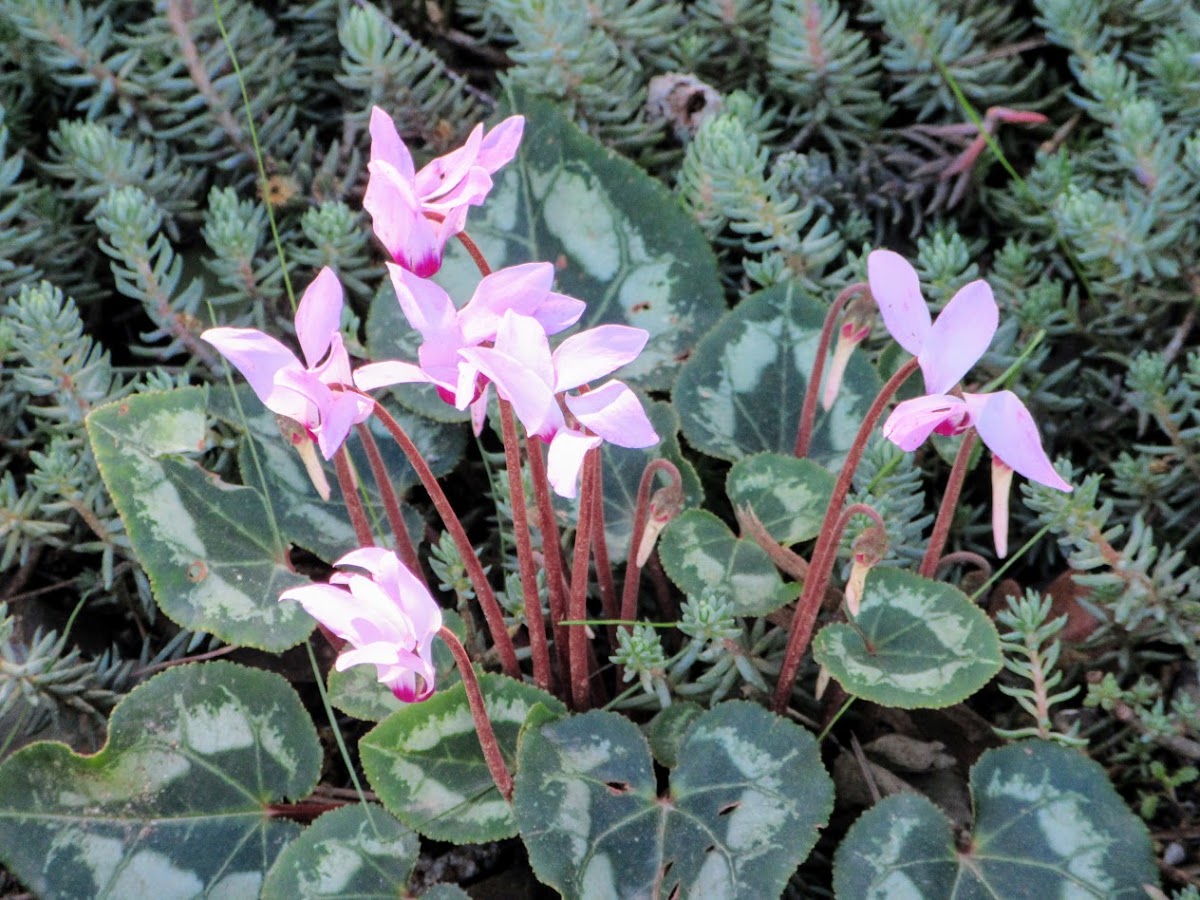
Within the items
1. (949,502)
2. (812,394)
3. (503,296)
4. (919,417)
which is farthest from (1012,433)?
(812,394)

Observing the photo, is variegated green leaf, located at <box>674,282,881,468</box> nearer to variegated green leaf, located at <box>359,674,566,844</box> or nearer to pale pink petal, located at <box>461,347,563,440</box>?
variegated green leaf, located at <box>359,674,566,844</box>

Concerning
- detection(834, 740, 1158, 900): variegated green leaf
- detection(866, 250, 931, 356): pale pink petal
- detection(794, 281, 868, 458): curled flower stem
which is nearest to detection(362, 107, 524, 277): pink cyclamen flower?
detection(866, 250, 931, 356): pale pink petal

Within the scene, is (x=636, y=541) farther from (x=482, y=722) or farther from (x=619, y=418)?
(x=619, y=418)

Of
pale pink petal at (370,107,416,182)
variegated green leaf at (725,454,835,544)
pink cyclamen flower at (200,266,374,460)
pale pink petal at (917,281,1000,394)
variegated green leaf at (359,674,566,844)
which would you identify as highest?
pale pink petal at (370,107,416,182)

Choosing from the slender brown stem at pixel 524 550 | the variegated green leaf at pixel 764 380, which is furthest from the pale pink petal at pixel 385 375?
the variegated green leaf at pixel 764 380

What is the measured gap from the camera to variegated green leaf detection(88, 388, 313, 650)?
1.43 meters

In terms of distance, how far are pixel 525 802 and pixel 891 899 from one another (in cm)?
38

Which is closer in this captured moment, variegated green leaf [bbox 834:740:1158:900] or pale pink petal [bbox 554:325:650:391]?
pale pink petal [bbox 554:325:650:391]

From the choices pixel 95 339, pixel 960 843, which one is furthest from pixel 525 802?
pixel 95 339

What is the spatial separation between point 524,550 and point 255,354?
1.20ft

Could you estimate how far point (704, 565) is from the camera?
1461 mm

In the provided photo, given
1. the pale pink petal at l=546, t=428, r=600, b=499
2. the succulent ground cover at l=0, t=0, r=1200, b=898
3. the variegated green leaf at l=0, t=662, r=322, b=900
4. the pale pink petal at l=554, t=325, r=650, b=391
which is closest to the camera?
the pale pink petal at l=546, t=428, r=600, b=499

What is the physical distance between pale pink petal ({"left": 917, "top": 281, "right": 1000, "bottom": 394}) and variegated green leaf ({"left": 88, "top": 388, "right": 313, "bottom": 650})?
734mm

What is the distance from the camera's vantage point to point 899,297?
1.05 metres
